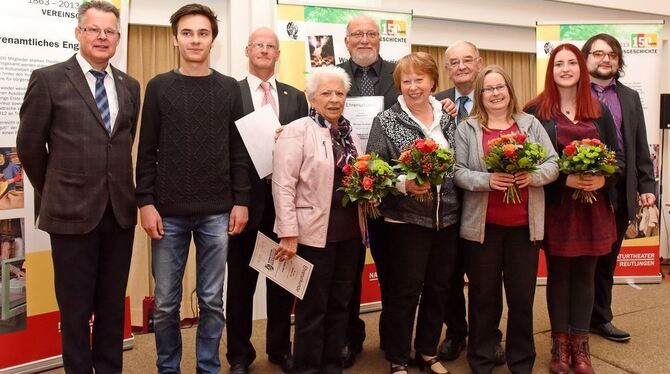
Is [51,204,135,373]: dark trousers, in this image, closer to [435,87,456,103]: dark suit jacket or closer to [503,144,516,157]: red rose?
[503,144,516,157]: red rose

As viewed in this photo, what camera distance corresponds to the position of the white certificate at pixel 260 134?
2658mm

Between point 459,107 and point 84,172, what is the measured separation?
211 cm

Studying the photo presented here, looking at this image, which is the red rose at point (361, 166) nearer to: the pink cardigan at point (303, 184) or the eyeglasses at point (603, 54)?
the pink cardigan at point (303, 184)

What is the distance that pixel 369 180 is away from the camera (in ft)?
7.91

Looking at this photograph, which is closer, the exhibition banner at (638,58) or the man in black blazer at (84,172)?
the man in black blazer at (84,172)

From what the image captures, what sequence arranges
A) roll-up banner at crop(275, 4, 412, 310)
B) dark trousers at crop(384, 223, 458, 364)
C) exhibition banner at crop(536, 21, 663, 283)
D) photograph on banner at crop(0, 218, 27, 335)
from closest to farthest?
1. dark trousers at crop(384, 223, 458, 364)
2. photograph on banner at crop(0, 218, 27, 335)
3. roll-up banner at crop(275, 4, 412, 310)
4. exhibition banner at crop(536, 21, 663, 283)

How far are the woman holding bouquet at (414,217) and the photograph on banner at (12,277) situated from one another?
6.92ft

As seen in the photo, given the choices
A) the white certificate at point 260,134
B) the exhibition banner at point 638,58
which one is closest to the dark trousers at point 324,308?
the white certificate at point 260,134

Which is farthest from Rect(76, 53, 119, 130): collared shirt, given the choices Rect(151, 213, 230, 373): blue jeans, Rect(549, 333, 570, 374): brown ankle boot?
Rect(549, 333, 570, 374): brown ankle boot

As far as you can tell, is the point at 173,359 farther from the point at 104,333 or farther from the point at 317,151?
the point at 317,151

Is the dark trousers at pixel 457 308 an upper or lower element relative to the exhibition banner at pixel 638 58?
lower

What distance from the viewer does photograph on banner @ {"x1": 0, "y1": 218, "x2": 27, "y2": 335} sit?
3020mm

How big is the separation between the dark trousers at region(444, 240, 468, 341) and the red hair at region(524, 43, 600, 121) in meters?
1.01

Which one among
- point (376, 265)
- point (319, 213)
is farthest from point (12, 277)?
point (376, 265)
